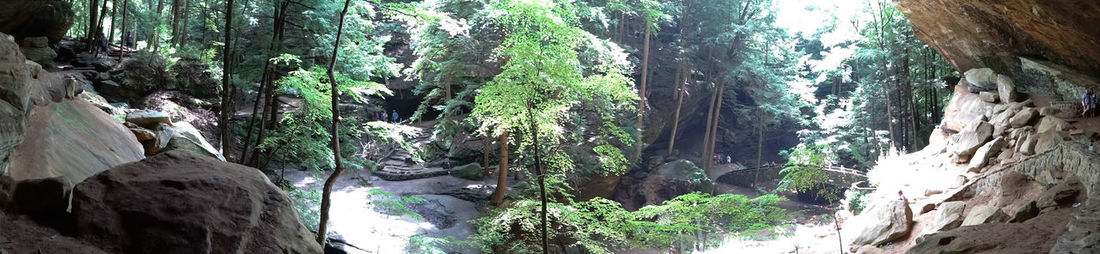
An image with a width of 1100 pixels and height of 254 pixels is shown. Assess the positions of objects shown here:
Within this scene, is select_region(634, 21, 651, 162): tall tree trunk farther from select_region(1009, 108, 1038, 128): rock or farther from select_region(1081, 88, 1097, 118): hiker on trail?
select_region(1081, 88, 1097, 118): hiker on trail

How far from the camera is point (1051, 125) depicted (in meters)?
11.0

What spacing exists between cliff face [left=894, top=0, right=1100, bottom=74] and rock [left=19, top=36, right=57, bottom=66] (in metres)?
17.8

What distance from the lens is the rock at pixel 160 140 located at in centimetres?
782

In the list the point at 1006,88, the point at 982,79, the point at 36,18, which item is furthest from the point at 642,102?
the point at 36,18

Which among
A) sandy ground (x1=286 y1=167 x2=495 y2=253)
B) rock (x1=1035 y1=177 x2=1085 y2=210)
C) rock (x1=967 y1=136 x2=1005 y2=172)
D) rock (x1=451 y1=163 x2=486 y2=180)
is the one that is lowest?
sandy ground (x1=286 y1=167 x2=495 y2=253)

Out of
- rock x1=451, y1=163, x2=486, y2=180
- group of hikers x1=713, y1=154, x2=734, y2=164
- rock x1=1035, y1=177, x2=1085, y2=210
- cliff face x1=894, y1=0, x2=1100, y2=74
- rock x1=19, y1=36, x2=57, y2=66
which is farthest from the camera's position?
group of hikers x1=713, y1=154, x2=734, y2=164

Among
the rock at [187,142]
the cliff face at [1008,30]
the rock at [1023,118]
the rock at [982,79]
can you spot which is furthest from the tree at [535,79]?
the rock at [982,79]

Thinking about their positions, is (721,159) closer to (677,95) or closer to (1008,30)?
(677,95)

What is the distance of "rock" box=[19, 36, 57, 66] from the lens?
1222cm

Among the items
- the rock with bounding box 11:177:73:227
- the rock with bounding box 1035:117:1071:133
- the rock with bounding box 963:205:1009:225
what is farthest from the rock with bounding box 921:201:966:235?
the rock with bounding box 11:177:73:227

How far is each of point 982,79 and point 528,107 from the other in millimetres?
11467

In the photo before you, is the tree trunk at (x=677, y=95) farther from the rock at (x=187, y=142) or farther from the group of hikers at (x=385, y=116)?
the rock at (x=187, y=142)

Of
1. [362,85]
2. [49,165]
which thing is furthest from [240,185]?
[362,85]

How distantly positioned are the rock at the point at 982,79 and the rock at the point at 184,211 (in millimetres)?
15542
